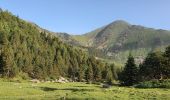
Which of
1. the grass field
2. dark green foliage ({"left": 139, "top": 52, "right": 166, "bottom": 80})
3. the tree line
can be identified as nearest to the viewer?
the grass field

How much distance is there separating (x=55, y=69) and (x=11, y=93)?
13670 cm

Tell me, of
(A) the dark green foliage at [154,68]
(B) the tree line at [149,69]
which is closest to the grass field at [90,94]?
(B) the tree line at [149,69]

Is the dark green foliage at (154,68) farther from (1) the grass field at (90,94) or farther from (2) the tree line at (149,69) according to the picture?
(1) the grass field at (90,94)

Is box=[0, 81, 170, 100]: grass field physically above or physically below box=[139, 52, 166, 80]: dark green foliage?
below

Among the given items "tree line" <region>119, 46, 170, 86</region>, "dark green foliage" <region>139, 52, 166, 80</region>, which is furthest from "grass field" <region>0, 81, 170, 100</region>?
"dark green foliage" <region>139, 52, 166, 80</region>

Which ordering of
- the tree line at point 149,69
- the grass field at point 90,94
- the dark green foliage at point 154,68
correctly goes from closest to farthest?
the grass field at point 90,94
the tree line at point 149,69
the dark green foliage at point 154,68

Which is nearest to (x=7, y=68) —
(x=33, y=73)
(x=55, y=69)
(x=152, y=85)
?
(x=33, y=73)

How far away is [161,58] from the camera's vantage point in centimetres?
13275

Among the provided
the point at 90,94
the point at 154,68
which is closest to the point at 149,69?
the point at 154,68

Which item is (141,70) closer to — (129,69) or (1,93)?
(129,69)

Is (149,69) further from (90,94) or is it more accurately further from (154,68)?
(90,94)

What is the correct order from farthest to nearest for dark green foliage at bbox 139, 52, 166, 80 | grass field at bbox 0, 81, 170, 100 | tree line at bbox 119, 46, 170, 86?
dark green foliage at bbox 139, 52, 166, 80 → tree line at bbox 119, 46, 170, 86 → grass field at bbox 0, 81, 170, 100

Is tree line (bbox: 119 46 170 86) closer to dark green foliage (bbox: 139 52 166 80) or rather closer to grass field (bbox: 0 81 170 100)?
dark green foliage (bbox: 139 52 166 80)

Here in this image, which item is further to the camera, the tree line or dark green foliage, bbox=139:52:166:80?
dark green foliage, bbox=139:52:166:80
